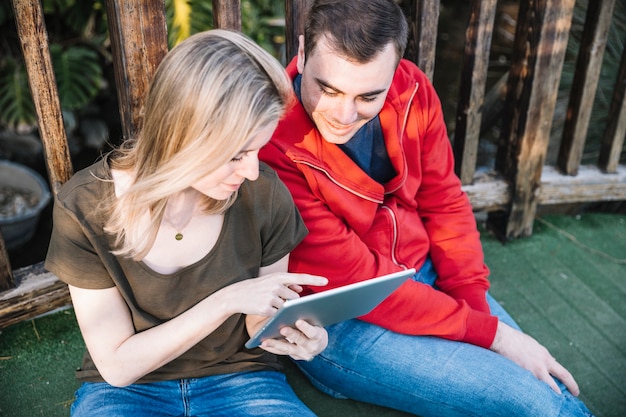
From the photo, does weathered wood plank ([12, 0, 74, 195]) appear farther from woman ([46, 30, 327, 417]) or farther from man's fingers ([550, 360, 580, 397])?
man's fingers ([550, 360, 580, 397])

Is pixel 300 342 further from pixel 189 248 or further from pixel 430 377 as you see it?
pixel 430 377

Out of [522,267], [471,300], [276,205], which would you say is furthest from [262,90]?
[522,267]

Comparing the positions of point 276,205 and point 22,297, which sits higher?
point 276,205

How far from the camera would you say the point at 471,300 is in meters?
2.25

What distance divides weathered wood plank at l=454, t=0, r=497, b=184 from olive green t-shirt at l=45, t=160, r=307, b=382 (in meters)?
1.33

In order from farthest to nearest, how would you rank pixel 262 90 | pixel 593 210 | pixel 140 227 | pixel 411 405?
pixel 593 210 → pixel 411 405 → pixel 140 227 → pixel 262 90

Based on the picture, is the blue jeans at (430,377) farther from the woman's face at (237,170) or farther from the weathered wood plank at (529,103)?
the weathered wood plank at (529,103)

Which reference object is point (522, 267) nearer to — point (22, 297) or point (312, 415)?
point (312, 415)

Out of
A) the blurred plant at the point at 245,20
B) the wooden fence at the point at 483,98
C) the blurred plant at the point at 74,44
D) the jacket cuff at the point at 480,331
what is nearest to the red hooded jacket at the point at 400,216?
the jacket cuff at the point at 480,331

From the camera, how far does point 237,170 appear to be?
1.49m

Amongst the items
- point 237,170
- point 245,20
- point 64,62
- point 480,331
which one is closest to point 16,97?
point 64,62

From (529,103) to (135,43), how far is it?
1.75 meters

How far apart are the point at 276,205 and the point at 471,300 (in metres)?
0.91

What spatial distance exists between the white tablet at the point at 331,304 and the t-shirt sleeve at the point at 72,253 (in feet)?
1.42
